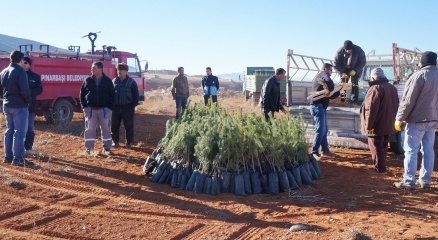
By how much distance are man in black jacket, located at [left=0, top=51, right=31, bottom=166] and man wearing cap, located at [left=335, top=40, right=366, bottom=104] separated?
5969 millimetres

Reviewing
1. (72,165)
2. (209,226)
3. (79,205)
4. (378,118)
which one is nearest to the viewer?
(209,226)

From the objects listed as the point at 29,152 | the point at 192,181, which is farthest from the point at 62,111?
the point at 192,181

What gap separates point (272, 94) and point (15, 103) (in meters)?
4.21

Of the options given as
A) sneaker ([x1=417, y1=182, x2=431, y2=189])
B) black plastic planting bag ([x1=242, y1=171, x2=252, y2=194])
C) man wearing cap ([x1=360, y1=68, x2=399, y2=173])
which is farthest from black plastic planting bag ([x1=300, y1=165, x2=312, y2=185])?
sneaker ([x1=417, y1=182, x2=431, y2=189])

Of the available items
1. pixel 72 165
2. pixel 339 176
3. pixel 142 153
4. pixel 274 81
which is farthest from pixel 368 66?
pixel 72 165

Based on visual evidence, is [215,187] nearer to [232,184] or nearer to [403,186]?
[232,184]

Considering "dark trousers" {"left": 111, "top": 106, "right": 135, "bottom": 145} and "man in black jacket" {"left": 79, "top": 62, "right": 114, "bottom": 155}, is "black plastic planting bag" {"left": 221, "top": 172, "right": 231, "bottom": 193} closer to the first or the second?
"man in black jacket" {"left": 79, "top": 62, "right": 114, "bottom": 155}

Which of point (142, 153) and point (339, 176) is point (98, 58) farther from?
point (339, 176)

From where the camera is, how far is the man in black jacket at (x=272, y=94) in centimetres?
820

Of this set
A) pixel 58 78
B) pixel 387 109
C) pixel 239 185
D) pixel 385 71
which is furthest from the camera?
pixel 58 78

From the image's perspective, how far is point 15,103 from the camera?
721cm

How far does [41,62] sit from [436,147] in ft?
31.8

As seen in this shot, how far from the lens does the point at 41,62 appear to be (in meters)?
12.2

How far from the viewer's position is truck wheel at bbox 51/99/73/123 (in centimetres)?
1301
